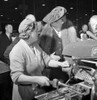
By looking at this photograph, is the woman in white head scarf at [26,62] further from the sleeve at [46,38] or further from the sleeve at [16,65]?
the sleeve at [46,38]

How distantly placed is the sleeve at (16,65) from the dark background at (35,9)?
2305 mm

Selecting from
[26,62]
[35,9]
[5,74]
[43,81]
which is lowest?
[5,74]

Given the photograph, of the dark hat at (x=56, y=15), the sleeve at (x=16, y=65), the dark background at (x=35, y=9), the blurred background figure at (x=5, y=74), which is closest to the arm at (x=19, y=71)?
the sleeve at (x=16, y=65)

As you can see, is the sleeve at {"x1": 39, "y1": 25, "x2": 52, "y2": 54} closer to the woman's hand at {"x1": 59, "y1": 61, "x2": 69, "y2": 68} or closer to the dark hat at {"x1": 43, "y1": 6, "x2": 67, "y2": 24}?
the dark hat at {"x1": 43, "y1": 6, "x2": 67, "y2": 24}

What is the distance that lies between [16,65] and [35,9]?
10.1 ft

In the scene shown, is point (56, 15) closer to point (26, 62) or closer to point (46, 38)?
point (46, 38)

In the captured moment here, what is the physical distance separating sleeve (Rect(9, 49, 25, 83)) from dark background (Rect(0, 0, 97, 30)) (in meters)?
2.31

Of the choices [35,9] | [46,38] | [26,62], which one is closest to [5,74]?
[46,38]

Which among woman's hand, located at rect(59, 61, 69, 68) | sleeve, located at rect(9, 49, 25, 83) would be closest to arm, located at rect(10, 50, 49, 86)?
sleeve, located at rect(9, 49, 25, 83)

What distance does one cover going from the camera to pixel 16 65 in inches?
52.2

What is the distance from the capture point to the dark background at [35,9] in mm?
3781

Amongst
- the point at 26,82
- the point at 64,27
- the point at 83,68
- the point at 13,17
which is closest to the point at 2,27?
the point at 13,17

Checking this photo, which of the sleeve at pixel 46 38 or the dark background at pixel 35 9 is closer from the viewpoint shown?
the sleeve at pixel 46 38

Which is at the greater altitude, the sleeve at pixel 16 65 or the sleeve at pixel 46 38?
the sleeve at pixel 46 38
